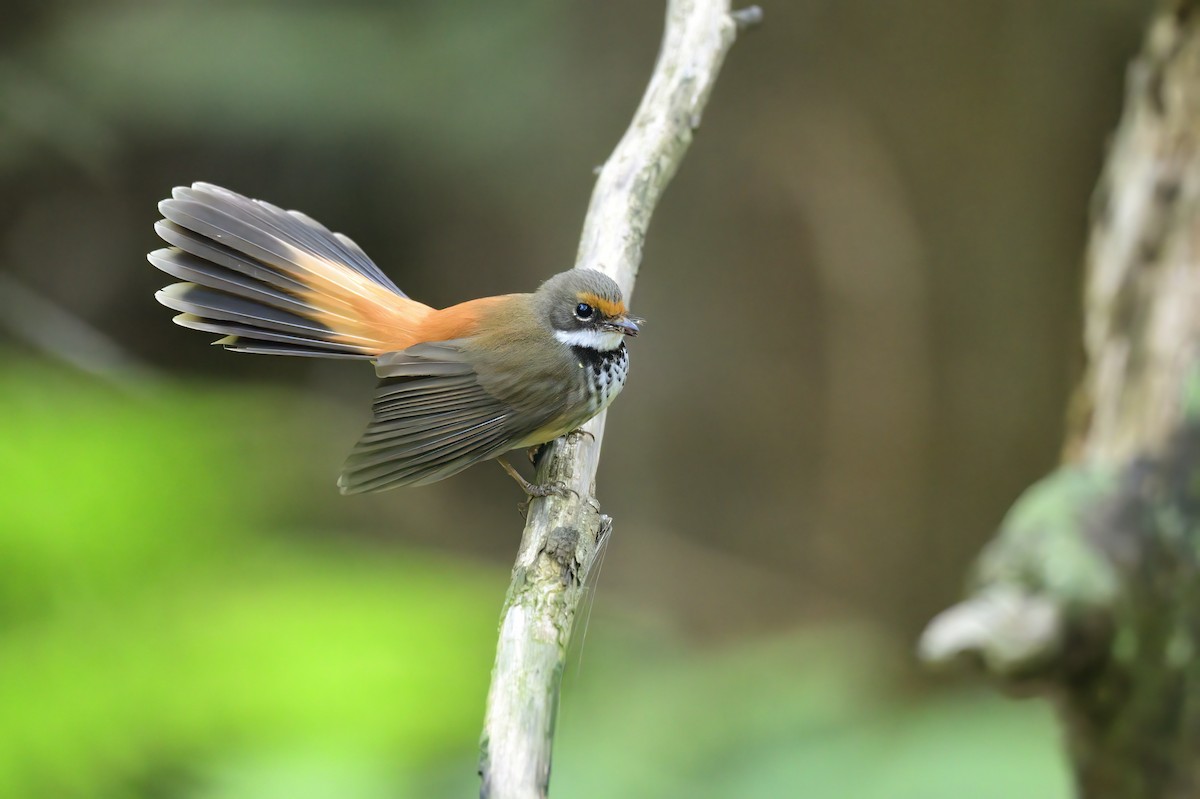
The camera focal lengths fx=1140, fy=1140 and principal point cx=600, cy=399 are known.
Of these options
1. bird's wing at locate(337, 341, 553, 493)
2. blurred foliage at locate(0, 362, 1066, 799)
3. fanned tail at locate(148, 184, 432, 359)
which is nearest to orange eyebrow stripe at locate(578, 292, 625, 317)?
bird's wing at locate(337, 341, 553, 493)

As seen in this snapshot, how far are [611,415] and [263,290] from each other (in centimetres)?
459

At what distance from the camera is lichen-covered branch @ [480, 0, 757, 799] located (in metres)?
1.75

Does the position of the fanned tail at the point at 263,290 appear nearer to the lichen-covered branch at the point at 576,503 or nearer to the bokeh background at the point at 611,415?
the lichen-covered branch at the point at 576,503

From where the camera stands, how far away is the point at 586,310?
296 centimetres

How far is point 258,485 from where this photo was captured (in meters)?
5.33

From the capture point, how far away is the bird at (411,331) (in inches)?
112

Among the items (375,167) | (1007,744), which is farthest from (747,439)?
(1007,744)

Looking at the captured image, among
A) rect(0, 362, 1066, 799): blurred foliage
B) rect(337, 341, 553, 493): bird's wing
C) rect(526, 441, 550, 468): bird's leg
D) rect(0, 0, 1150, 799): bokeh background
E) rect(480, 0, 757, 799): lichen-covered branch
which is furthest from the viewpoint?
rect(0, 0, 1150, 799): bokeh background

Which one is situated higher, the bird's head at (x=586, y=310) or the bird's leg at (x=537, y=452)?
the bird's head at (x=586, y=310)

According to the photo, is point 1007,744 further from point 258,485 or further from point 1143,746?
point 258,485

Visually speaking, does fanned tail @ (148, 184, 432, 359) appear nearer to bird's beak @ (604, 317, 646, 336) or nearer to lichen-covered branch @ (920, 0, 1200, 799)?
bird's beak @ (604, 317, 646, 336)

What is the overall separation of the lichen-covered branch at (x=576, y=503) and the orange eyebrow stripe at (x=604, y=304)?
3.1 inches

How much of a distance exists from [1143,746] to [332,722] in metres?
2.75

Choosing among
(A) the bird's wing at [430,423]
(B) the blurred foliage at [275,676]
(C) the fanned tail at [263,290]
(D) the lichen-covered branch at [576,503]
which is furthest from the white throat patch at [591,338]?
(B) the blurred foliage at [275,676]
